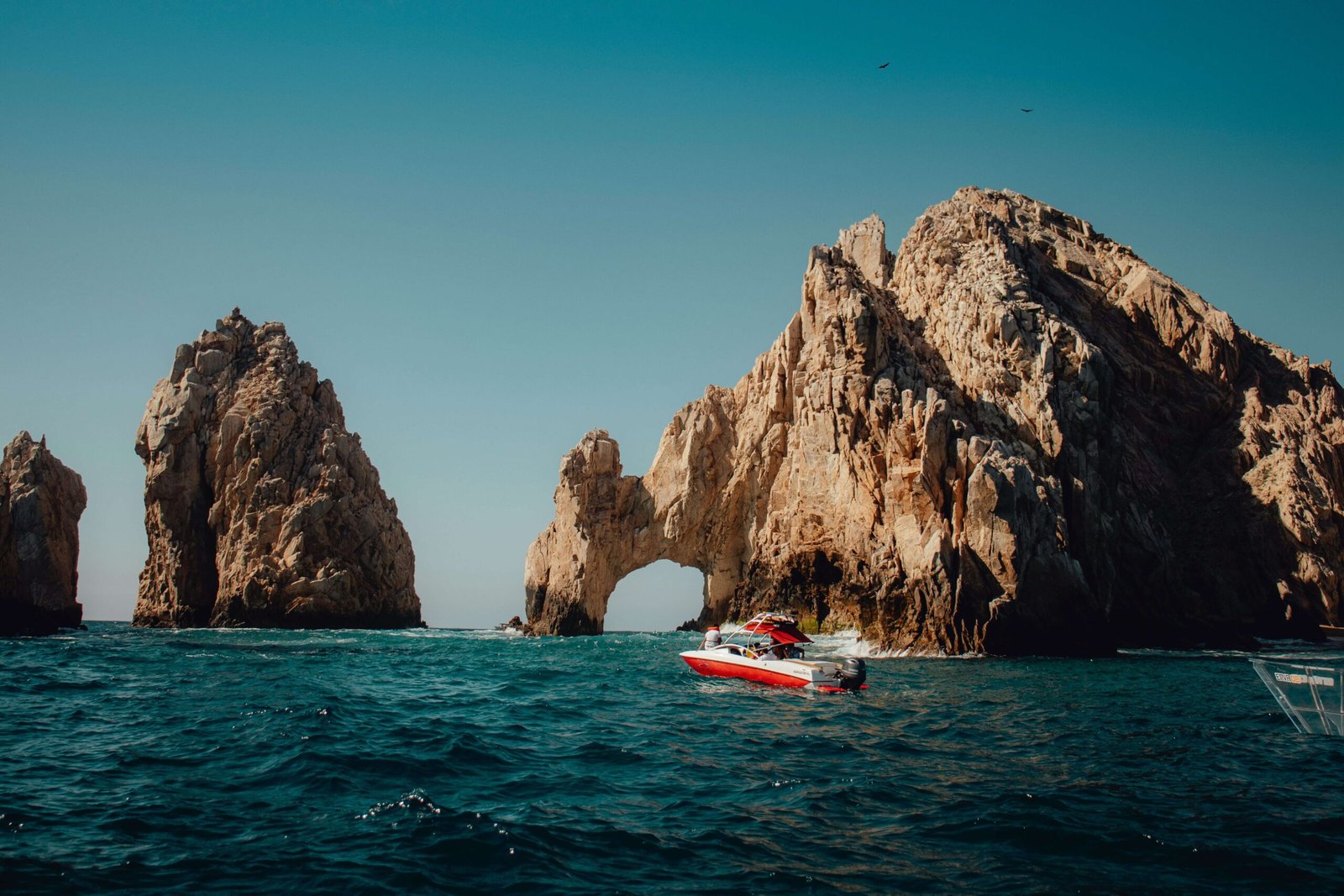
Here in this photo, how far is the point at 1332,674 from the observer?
55.6 ft

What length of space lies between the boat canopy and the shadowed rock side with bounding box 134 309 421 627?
51069mm

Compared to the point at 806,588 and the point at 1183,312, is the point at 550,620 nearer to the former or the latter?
the point at 806,588

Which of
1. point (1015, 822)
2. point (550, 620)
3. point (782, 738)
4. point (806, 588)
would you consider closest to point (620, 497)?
point (550, 620)

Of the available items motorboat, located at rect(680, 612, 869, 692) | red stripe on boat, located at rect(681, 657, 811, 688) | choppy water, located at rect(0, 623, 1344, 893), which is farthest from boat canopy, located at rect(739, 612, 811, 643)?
choppy water, located at rect(0, 623, 1344, 893)

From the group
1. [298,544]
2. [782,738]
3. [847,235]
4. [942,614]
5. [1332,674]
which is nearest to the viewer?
[1332,674]

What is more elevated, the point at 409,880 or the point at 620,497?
the point at 620,497

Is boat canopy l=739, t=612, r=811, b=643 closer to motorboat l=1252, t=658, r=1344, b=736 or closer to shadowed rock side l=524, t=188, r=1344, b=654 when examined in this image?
shadowed rock side l=524, t=188, r=1344, b=654

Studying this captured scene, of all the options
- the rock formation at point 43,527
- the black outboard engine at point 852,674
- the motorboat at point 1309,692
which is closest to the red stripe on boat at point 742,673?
the black outboard engine at point 852,674

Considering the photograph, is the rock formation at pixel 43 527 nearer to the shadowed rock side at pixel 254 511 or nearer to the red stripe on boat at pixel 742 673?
the shadowed rock side at pixel 254 511

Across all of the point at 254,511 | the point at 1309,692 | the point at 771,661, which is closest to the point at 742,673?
the point at 771,661

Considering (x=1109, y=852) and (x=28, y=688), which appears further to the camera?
(x=28, y=688)

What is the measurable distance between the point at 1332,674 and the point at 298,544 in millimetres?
71703

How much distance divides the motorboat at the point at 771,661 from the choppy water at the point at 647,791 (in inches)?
83.0

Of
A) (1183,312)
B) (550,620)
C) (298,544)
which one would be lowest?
(550,620)
